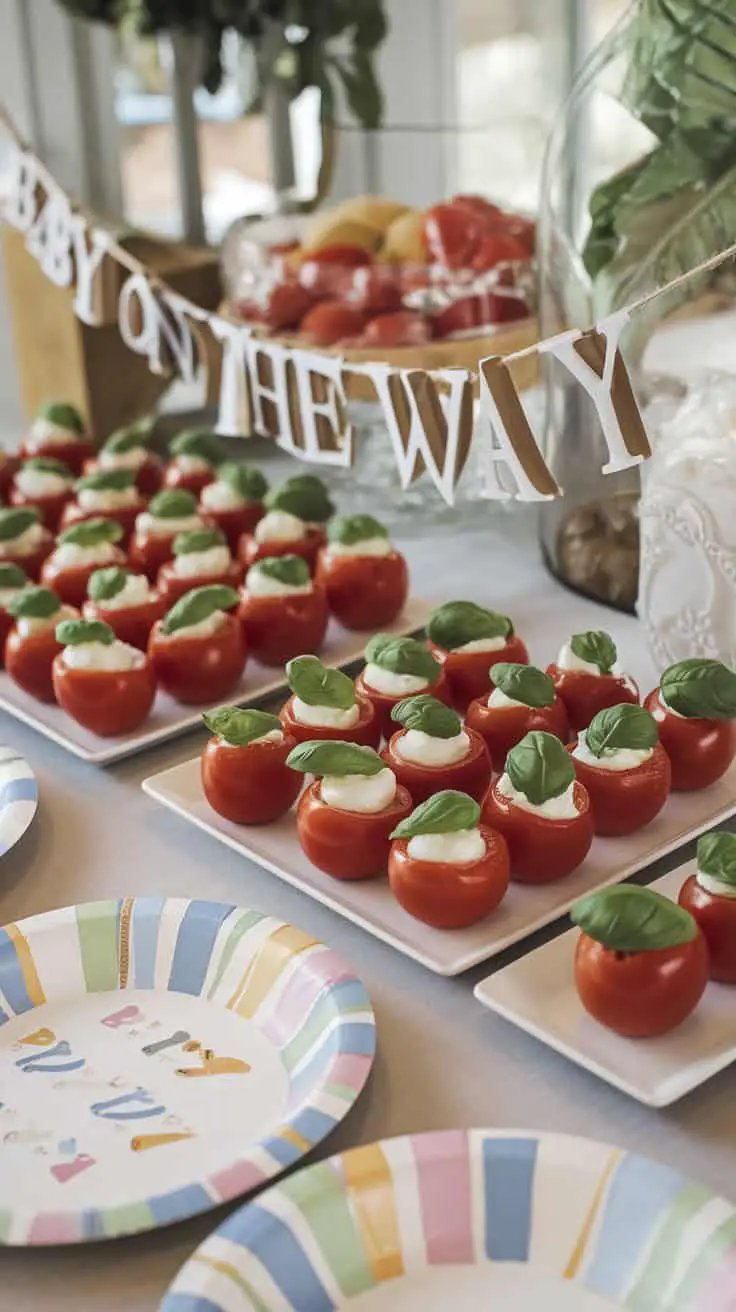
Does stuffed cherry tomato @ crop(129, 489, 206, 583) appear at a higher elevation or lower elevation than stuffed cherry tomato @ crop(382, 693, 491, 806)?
lower

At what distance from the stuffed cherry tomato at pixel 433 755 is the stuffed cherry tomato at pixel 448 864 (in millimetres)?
68

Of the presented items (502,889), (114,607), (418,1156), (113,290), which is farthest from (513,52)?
(418,1156)

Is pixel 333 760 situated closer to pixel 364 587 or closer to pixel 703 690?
pixel 703 690

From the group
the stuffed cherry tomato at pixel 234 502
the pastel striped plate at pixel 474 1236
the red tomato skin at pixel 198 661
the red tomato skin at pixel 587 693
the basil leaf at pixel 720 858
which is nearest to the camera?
the pastel striped plate at pixel 474 1236

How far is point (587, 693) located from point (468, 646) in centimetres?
9

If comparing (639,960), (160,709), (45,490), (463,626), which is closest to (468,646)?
(463,626)

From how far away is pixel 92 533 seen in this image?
1169 millimetres

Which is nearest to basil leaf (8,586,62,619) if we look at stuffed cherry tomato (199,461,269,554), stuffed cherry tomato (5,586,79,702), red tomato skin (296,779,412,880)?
stuffed cherry tomato (5,586,79,702)

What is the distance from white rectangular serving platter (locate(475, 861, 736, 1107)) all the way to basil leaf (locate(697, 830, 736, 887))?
2.3 inches

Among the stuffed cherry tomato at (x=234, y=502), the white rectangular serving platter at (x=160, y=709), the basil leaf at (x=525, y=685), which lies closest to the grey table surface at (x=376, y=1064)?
the white rectangular serving platter at (x=160, y=709)

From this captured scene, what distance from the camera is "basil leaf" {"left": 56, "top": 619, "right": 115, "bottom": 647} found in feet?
3.25

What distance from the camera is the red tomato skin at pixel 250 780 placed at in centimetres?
87

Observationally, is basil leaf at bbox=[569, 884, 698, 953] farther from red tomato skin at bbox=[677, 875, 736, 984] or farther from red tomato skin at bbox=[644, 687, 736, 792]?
red tomato skin at bbox=[644, 687, 736, 792]

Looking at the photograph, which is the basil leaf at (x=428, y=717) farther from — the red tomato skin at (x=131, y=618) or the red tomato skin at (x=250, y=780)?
the red tomato skin at (x=131, y=618)
